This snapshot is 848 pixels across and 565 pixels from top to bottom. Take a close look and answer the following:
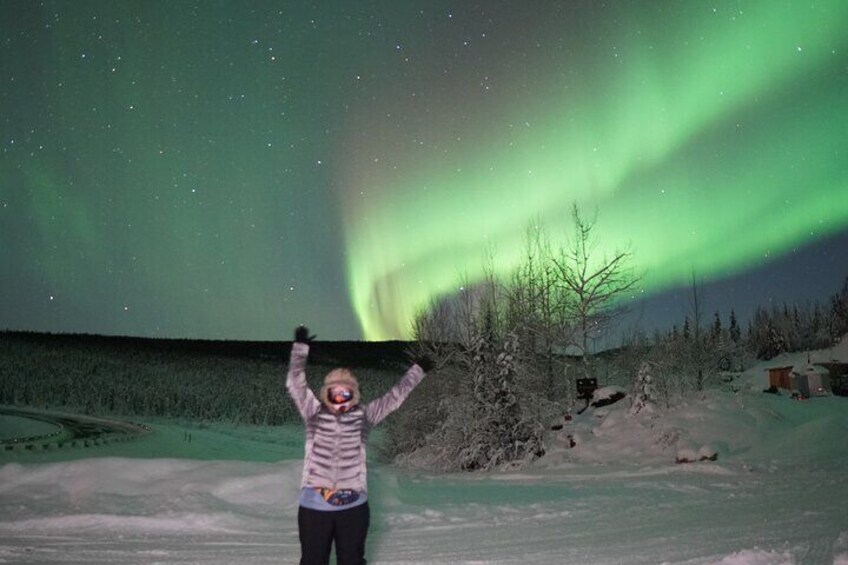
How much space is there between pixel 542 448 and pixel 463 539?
19.7 m

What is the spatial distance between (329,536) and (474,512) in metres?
7.94

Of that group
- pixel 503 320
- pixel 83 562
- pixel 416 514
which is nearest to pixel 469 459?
pixel 503 320

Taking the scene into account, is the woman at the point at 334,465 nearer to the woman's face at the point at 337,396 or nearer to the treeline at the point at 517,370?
the woman's face at the point at 337,396

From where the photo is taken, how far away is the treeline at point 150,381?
9125cm

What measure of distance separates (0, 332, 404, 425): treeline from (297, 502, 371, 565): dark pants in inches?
2653

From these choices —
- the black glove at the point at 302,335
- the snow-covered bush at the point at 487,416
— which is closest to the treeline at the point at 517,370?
the snow-covered bush at the point at 487,416

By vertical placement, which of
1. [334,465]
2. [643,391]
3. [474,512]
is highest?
[334,465]

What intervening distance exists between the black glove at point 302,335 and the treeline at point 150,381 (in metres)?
66.9

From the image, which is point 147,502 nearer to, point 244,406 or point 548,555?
point 548,555

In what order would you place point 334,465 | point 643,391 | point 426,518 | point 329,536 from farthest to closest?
point 643,391
point 426,518
point 334,465
point 329,536

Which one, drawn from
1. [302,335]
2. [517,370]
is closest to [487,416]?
[517,370]

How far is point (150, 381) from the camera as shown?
10369 centimetres

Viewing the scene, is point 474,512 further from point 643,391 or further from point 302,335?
point 643,391

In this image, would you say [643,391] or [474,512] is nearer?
[474,512]
